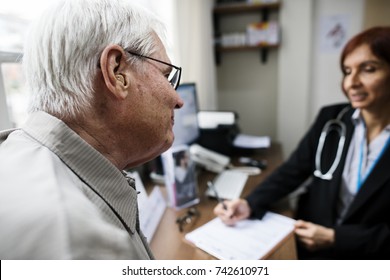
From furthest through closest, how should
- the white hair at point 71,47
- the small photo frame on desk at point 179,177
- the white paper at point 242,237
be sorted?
the small photo frame on desk at point 179,177 < the white paper at point 242,237 < the white hair at point 71,47

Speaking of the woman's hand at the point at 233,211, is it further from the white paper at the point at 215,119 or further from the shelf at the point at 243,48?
the shelf at the point at 243,48

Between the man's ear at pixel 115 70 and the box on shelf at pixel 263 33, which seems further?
the box on shelf at pixel 263 33

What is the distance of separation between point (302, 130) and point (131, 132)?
7.50 ft

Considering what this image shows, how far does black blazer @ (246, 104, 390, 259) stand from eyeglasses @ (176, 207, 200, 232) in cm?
21

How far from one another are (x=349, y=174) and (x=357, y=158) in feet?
0.25

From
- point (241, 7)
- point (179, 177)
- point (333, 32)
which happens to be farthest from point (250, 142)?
point (333, 32)

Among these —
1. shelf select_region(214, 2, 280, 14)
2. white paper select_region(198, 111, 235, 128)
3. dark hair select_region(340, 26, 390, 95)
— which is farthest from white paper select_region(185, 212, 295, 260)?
shelf select_region(214, 2, 280, 14)

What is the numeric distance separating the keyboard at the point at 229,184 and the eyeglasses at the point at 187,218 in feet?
0.54

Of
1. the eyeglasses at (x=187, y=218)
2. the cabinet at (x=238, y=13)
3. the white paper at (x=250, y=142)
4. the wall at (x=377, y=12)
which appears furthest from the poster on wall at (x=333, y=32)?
the eyeglasses at (x=187, y=218)

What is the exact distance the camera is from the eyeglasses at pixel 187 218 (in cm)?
97

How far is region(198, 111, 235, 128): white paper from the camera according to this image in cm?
184

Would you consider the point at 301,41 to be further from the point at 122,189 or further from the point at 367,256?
the point at 122,189

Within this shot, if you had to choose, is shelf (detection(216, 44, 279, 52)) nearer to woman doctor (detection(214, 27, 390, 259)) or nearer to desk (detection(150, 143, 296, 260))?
woman doctor (detection(214, 27, 390, 259))

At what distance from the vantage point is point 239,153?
1843 millimetres
